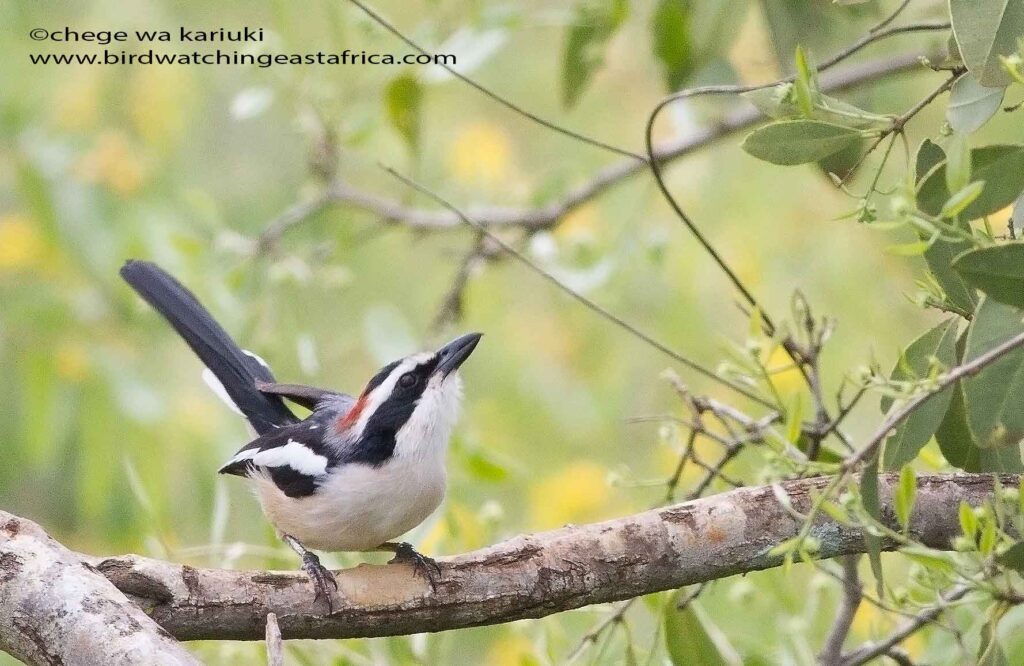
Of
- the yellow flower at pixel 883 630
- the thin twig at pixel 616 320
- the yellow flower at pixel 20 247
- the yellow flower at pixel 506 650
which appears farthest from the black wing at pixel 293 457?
the yellow flower at pixel 20 247

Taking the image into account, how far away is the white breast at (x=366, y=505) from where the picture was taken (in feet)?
9.24

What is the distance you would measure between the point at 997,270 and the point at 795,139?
1.46ft

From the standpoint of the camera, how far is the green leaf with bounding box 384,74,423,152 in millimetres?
3963

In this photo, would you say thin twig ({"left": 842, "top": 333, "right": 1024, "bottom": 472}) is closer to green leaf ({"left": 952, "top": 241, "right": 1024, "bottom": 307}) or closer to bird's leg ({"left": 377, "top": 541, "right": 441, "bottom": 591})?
green leaf ({"left": 952, "top": 241, "right": 1024, "bottom": 307})

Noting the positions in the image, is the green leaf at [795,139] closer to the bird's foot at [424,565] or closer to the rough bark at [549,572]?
the rough bark at [549,572]

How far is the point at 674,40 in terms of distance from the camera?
3705mm

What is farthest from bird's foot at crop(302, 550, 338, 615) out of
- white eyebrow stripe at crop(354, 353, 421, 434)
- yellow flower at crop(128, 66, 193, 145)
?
yellow flower at crop(128, 66, 193, 145)

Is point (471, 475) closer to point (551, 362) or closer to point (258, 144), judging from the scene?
point (551, 362)

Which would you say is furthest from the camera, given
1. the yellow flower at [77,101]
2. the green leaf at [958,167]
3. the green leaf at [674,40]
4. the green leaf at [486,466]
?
the yellow flower at [77,101]

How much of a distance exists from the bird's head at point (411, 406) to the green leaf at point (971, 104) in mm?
1374

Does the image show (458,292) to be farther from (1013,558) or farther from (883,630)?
(1013,558)

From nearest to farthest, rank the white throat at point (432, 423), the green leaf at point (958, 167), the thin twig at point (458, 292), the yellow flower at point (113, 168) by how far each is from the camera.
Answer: the green leaf at point (958, 167) → the white throat at point (432, 423) → the thin twig at point (458, 292) → the yellow flower at point (113, 168)

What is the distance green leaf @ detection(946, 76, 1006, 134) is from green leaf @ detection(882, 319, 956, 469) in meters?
0.35

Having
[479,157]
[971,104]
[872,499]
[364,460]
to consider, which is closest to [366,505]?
[364,460]
